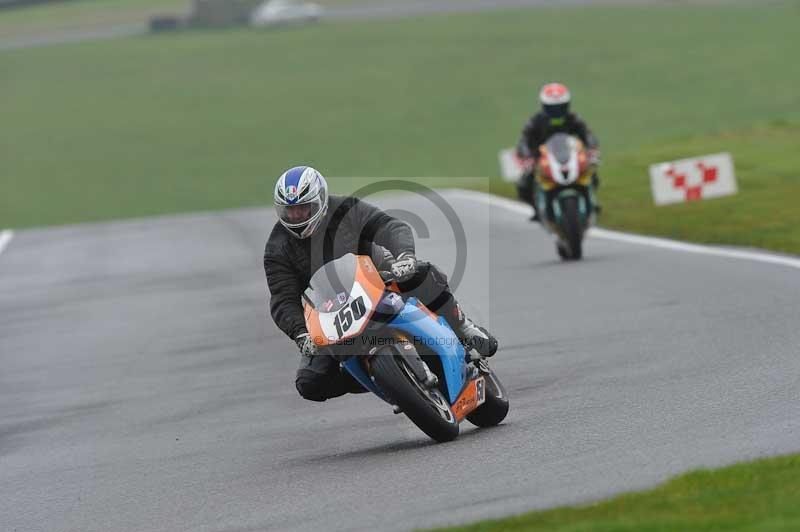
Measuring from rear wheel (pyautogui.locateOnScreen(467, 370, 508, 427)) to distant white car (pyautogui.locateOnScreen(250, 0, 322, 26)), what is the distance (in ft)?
190

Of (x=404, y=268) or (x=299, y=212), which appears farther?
(x=299, y=212)

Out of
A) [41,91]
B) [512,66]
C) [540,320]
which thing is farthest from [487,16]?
[540,320]

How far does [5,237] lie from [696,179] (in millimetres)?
15323


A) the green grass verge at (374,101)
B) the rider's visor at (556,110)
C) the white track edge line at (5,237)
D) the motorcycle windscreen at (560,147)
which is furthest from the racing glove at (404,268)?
the white track edge line at (5,237)

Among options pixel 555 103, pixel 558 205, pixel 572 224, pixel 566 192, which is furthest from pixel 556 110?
pixel 572 224

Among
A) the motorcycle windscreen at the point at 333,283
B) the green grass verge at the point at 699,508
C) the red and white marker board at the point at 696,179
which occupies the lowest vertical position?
the red and white marker board at the point at 696,179

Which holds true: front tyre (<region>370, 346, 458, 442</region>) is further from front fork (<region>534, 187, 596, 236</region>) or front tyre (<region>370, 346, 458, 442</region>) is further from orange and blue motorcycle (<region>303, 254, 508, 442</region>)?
front fork (<region>534, 187, 596, 236</region>)

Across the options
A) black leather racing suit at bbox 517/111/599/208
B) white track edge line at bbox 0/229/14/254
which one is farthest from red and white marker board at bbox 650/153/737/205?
white track edge line at bbox 0/229/14/254

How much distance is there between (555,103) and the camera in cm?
1883

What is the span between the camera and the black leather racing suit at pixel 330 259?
889 centimetres

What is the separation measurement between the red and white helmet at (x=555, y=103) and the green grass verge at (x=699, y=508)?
1224cm

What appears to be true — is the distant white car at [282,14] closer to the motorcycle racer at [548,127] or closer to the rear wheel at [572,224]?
the motorcycle racer at [548,127]

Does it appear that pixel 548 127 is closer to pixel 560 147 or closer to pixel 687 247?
pixel 560 147

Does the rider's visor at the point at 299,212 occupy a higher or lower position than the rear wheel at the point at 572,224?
higher
